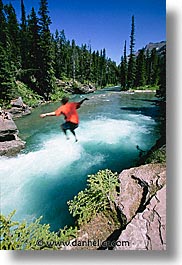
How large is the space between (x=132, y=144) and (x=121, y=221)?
5.88ft

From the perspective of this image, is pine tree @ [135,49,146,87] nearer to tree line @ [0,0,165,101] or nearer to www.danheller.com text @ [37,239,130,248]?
tree line @ [0,0,165,101]

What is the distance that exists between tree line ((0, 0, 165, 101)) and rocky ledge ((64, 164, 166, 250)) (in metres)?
1.37

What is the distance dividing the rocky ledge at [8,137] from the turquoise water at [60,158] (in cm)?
15

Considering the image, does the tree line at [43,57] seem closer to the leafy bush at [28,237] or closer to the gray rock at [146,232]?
the gray rock at [146,232]

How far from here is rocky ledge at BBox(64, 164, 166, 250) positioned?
2.35 metres

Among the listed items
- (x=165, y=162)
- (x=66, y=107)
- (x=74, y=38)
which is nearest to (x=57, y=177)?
(x=66, y=107)

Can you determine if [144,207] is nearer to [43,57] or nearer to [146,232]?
[146,232]

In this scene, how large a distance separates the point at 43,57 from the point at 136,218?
125 inches

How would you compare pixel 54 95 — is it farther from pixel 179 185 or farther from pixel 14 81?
pixel 179 185

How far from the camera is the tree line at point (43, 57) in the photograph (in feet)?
11.1

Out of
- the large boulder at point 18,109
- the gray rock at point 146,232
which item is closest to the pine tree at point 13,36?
the large boulder at point 18,109

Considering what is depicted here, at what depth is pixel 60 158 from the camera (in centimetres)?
387

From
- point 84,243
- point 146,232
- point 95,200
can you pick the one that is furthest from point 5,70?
point 146,232

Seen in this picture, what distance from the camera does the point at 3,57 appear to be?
5.22m
